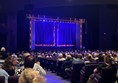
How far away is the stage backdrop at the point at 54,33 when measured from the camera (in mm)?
20766

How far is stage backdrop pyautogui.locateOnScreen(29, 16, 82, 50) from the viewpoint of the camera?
818 inches

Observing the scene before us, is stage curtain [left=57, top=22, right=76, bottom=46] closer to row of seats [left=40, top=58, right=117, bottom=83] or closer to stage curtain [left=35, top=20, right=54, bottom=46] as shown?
stage curtain [left=35, top=20, right=54, bottom=46]

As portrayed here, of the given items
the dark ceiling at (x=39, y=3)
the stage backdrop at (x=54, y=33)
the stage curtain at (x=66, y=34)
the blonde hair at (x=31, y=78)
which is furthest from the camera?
the stage curtain at (x=66, y=34)

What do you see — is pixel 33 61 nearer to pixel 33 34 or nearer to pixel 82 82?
pixel 82 82

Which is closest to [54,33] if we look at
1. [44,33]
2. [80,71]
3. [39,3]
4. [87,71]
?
[44,33]

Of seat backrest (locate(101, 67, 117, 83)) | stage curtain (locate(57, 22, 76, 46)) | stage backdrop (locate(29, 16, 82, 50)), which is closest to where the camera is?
seat backrest (locate(101, 67, 117, 83))

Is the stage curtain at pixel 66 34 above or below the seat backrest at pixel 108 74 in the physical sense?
above

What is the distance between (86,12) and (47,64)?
8.45m

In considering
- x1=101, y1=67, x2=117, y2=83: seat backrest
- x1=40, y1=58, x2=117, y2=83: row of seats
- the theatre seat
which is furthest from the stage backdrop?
x1=101, y1=67, x2=117, y2=83: seat backrest

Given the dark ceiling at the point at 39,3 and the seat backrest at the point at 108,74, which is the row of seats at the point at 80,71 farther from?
the dark ceiling at the point at 39,3

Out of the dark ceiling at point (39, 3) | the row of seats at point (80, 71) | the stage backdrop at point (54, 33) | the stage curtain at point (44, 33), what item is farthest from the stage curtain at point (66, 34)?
the row of seats at point (80, 71)

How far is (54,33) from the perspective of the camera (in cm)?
2181

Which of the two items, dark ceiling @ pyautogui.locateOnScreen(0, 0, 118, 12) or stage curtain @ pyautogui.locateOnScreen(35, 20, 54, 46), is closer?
dark ceiling @ pyautogui.locateOnScreen(0, 0, 118, 12)

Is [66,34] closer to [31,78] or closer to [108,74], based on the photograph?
[108,74]
